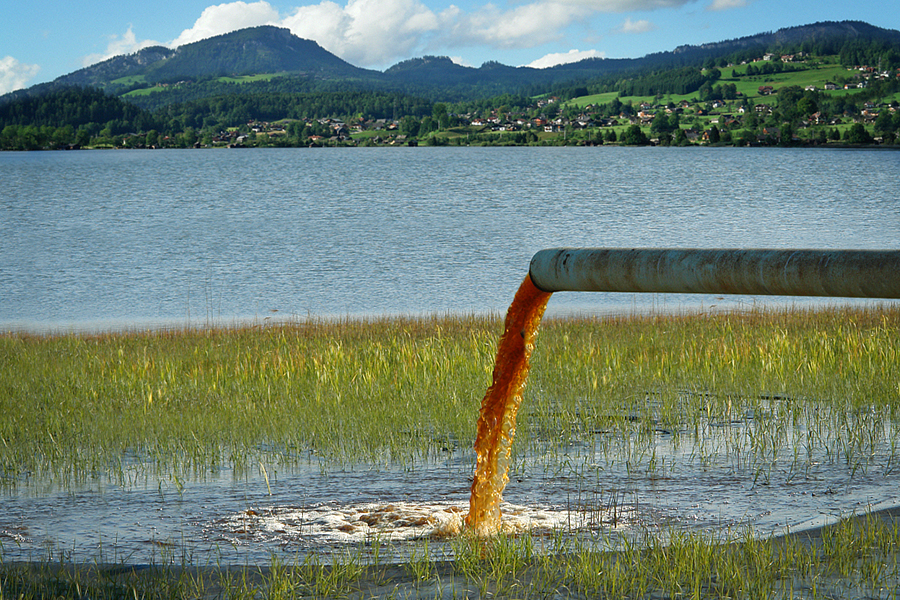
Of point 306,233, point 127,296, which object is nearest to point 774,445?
point 127,296

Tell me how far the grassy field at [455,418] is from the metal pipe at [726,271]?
54.3 inches

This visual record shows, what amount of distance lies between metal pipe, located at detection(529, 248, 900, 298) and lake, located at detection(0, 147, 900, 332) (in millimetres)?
18466

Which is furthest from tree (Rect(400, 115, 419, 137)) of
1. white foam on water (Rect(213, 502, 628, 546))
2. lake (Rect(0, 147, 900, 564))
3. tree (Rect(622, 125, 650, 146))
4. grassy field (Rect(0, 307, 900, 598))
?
white foam on water (Rect(213, 502, 628, 546))

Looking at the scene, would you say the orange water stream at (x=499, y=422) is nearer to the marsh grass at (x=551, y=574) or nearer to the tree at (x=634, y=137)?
the marsh grass at (x=551, y=574)

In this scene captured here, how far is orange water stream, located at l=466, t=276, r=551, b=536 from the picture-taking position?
5.38m

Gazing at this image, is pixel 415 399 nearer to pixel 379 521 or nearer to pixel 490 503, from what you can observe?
pixel 379 521

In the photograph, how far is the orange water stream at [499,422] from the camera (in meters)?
5.38

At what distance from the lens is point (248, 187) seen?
85.1 m

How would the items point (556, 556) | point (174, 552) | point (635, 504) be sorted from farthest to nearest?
point (635, 504) → point (174, 552) → point (556, 556)

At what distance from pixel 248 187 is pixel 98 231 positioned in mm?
35748

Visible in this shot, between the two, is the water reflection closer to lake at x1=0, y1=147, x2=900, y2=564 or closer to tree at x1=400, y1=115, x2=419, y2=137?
lake at x1=0, y1=147, x2=900, y2=564

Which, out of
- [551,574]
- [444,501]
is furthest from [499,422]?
[551,574]

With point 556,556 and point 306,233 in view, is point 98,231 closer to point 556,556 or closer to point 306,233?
point 306,233

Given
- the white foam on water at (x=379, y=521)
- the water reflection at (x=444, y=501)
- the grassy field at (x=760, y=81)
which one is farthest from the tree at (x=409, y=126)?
the white foam on water at (x=379, y=521)
